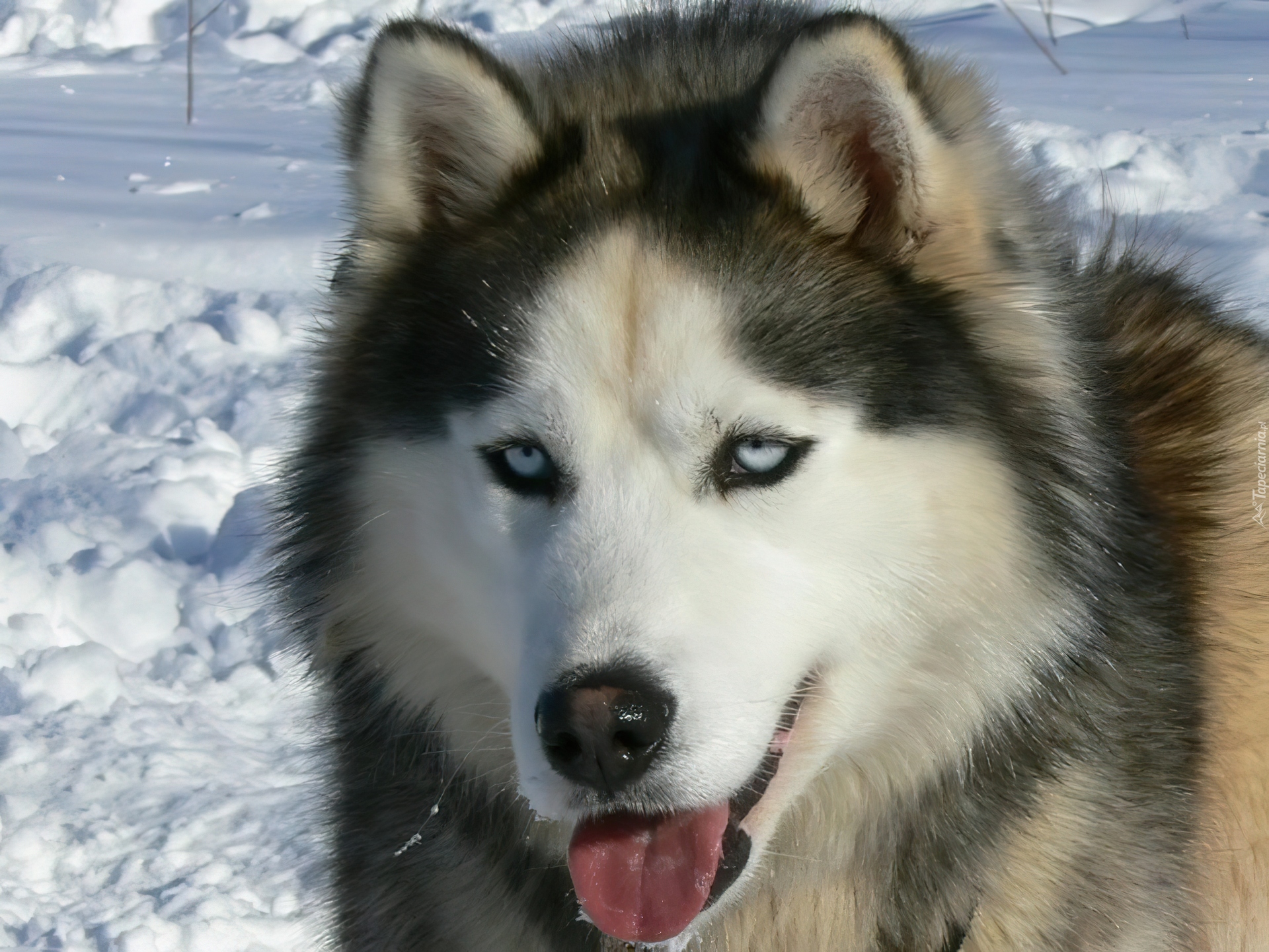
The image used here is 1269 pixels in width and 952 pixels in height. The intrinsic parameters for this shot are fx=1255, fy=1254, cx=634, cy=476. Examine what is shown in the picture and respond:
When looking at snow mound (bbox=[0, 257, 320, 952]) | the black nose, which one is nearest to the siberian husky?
the black nose

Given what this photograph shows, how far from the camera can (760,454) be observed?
145 centimetres

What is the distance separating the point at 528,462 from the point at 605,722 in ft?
1.14

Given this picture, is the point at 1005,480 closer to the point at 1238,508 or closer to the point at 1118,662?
the point at 1118,662

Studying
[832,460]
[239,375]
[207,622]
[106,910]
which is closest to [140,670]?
[207,622]

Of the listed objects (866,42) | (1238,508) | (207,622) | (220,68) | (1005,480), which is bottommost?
(220,68)

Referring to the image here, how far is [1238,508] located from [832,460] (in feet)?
3.51

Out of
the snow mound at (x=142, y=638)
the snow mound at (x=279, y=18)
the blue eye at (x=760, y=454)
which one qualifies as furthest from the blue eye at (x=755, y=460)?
the snow mound at (x=279, y=18)

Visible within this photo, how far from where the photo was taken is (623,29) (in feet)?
6.29

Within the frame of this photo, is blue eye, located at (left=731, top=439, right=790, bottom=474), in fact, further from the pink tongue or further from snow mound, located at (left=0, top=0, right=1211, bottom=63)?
snow mound, located at (left=0, top=0, right=1211, bottom=63)

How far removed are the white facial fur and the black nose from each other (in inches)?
0.8

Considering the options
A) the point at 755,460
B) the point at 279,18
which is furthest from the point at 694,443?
the point at 279,18

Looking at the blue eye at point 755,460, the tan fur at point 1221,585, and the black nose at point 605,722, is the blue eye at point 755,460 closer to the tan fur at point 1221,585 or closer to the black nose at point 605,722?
the black nose at point 605,722

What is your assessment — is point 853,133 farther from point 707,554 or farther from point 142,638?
point 142,638

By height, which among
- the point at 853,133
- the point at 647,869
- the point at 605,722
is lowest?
the point at 647,869
